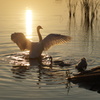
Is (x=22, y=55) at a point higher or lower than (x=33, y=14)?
lower

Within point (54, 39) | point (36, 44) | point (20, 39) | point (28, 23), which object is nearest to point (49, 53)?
point (36, 44)

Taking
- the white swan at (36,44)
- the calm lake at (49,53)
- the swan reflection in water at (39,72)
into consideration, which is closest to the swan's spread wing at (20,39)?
the white swan at (36,44)

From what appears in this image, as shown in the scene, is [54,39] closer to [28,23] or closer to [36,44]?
[36,44]

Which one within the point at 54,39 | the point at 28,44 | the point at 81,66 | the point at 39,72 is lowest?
the point at 39,72

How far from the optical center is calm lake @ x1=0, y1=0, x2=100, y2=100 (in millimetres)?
7938

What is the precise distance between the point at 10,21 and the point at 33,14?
3620 millimetres

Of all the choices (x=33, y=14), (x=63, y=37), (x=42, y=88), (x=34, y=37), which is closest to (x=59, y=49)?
(x=63, y=37)

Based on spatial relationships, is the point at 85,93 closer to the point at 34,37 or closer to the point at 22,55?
the point at 22,55

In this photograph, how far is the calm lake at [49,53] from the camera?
7.94m

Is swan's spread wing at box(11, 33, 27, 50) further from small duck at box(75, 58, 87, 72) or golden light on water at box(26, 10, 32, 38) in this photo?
golden light on water at box(26, 10, 32, 38)

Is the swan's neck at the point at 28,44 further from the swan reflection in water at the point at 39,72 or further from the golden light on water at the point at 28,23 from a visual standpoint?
the golden light on water at the point at 28,23

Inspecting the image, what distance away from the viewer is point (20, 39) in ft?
42.0

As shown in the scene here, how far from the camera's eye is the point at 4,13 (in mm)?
23906

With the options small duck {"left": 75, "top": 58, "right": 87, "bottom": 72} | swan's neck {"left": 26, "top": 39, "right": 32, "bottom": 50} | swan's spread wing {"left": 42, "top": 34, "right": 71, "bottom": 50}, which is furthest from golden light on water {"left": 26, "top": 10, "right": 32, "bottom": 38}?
small duck {"left": 75, "top": 58, "right": 87, "bottom": 72}
